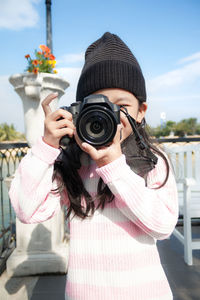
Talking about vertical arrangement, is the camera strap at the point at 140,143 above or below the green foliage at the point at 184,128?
below

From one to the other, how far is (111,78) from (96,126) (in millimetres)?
191

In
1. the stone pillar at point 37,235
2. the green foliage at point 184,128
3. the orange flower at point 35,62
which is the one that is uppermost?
the green foliage at point 184,128

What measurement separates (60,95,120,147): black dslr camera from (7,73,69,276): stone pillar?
4.17 ft

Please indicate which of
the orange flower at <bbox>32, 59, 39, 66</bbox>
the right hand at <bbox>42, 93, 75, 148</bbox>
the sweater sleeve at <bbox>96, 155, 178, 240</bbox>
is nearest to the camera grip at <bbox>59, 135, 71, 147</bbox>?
the right hand at <bbox>42, 93, 75, 148</bbox>

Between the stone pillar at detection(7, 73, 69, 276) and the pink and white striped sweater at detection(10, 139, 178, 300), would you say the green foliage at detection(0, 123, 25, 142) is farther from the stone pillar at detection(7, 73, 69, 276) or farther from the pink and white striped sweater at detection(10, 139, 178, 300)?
the pink and white striped sweater at detection(10, 139, 178, 300)

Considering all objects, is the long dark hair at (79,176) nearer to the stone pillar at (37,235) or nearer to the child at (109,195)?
the child at (109,195)

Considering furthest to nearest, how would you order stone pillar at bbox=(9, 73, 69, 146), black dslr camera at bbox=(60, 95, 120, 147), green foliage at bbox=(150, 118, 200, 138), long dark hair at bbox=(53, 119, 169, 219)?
green foliage at bbox=(150, 118, 200, 138) < stone pillar at bbox=(9, 73, 69, 146) < long dark hair at bbox=(53, 119, 169, 219) < black dslr camera at bbox=(60, 95, 120, 147)

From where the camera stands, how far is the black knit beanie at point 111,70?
0.81 m

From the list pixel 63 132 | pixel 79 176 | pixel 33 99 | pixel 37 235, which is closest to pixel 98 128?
pixel 63 132

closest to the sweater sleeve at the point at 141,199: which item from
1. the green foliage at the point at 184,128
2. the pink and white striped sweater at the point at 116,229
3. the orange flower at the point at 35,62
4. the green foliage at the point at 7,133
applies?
→ the pink and white striped sweater at the point at 116,229

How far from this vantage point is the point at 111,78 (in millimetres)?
800

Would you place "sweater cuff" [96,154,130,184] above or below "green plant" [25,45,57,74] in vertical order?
below

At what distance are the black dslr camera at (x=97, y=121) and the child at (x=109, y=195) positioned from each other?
0.02 metres

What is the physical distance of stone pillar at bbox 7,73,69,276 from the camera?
1.91 meters
